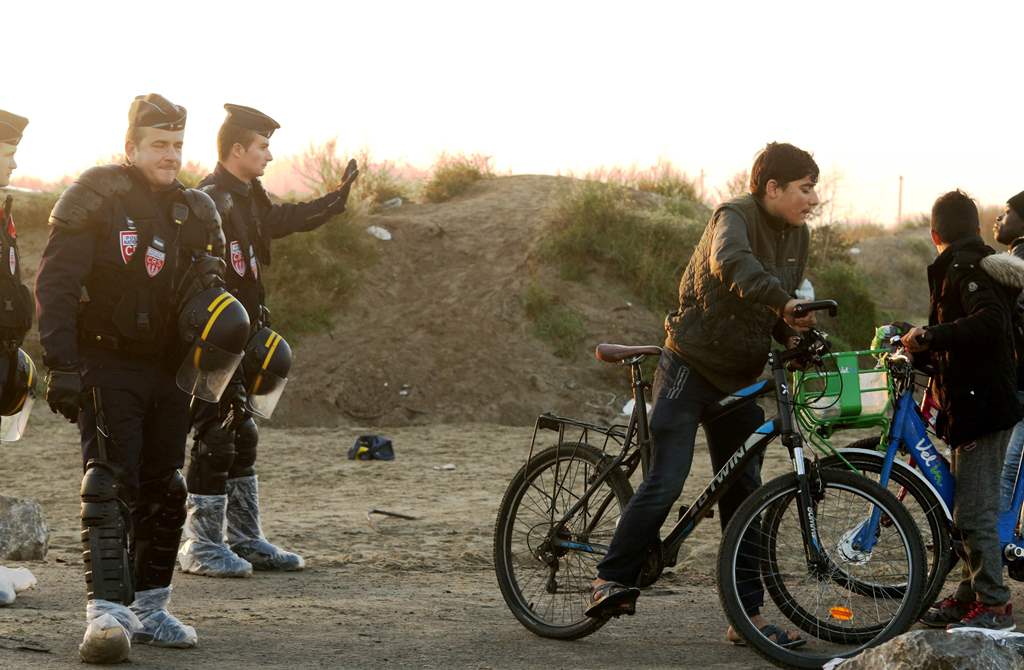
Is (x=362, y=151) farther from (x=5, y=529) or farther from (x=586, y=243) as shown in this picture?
(x=5, y=529)

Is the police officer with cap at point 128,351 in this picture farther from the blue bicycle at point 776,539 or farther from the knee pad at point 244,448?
the knee pad at point 244,448

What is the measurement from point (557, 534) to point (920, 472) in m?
1.46

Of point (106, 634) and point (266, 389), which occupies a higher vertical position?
point (266, 389)

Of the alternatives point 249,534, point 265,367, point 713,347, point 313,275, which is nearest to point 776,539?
point 713,347

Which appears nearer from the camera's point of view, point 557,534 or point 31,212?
point 557,534

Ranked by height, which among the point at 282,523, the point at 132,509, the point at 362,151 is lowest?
the point at 282,523

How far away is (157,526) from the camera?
5.26 metres

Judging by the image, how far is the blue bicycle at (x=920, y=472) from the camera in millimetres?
4910

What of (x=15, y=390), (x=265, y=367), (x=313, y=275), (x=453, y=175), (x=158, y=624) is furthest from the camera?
(x=453, y=175)

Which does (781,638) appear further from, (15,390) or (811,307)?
(15,390)

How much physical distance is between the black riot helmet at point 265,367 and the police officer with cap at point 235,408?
0.04m

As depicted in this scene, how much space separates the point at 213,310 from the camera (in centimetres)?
514

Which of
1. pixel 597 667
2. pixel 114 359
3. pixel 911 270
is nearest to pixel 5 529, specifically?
pixel 114 359

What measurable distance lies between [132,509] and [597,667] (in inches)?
73.6
